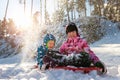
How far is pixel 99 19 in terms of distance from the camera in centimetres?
3712

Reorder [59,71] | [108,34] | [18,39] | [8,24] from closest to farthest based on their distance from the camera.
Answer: [59,71], [108,34], [18,39], [8,24]

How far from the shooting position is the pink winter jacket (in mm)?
8252

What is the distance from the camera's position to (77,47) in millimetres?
8523

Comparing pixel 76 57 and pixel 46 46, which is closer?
pixel 76 57

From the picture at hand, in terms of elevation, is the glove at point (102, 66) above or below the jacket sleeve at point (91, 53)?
below

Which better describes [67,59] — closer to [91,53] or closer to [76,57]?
[76,57]

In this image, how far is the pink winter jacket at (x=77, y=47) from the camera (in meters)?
8.25

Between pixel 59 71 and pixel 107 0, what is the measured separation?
4321cm

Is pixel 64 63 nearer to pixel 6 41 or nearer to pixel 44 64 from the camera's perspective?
pixel 44 64

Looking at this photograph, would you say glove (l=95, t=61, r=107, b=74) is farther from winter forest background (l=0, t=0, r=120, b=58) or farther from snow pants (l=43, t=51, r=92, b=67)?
winter forest background (l=0, t=0, r=120, b=58)

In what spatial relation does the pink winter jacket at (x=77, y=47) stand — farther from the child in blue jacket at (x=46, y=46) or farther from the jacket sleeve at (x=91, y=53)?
the child in blue jacket at (x=46, y=46)

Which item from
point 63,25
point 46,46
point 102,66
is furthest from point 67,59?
point 63,25

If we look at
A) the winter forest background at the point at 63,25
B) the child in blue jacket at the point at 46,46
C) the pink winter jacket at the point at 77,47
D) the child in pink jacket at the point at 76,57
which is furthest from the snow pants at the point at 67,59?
the winter forest background at the point at 63,25

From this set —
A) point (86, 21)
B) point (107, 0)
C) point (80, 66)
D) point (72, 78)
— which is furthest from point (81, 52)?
point (107, 0)
